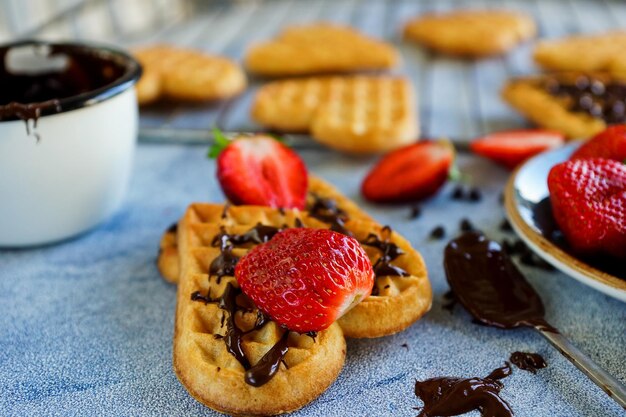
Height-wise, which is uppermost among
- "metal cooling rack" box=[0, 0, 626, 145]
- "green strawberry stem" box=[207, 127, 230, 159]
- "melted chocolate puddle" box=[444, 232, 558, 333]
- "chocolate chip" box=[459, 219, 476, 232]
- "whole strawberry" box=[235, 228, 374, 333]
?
"whole strawberry" box=[235, 228, 374, 333]

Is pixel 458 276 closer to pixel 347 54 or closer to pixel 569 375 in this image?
pixel 569 375

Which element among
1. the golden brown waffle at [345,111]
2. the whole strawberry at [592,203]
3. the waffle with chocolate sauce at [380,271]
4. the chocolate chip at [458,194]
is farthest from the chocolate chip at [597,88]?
the waffle with chocolate sauce at [380,271]

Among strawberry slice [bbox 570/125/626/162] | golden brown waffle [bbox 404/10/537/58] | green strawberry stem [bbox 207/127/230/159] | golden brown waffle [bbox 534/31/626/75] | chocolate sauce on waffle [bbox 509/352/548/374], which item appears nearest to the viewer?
chocolate sauce on waffle [bbox 509/352/548/374]

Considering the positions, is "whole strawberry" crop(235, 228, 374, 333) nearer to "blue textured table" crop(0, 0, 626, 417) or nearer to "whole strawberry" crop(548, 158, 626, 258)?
"blue textured table" crop(0, 0, 626, 417)

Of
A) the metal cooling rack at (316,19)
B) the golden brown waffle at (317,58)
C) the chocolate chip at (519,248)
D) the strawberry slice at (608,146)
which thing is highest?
the strawberry slice at (608,146)

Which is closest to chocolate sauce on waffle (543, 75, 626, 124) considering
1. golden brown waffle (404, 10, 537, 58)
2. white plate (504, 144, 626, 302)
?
white plate (504, 144, 626, 302)

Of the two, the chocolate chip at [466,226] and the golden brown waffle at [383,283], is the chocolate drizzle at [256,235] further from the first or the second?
the chocolate chip at [466,226]
